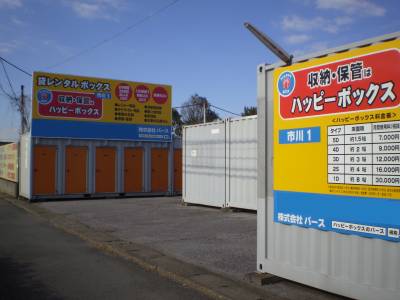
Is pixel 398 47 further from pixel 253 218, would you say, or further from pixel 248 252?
pixel 253 218

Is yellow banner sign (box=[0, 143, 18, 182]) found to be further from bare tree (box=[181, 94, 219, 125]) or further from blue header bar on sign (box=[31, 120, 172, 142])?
bare tree (box=[181, 94, 219, 125])

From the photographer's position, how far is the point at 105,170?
74.1ft

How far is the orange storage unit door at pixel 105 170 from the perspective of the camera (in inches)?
883

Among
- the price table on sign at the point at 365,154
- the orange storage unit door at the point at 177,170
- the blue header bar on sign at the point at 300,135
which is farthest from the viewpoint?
the orange storage unit door at the point at 177,170

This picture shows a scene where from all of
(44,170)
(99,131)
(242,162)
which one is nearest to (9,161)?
(44,170)

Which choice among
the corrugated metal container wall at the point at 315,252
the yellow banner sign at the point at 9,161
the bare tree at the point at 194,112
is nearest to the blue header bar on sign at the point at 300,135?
the corrugated metal container wall at the point at 315,252

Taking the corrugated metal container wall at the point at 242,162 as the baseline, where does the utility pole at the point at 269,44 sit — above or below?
above

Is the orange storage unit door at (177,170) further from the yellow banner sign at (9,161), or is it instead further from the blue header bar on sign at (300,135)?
the blue header bar on sign at (300,135)

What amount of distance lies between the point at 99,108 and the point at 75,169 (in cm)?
319

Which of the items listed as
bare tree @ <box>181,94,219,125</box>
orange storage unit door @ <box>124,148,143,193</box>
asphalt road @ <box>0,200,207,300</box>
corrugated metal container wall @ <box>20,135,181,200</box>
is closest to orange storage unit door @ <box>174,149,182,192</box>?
corrugated metal container wall @ <box>20,135,181,200</box>

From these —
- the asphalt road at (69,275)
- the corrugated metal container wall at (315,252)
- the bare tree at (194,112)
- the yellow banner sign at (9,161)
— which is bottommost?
the asphalt road at (69,275)

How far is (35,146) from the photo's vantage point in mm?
21109

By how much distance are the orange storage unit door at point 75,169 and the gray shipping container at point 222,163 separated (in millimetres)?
5693

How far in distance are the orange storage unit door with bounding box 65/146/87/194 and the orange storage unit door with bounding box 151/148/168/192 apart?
3476mm
